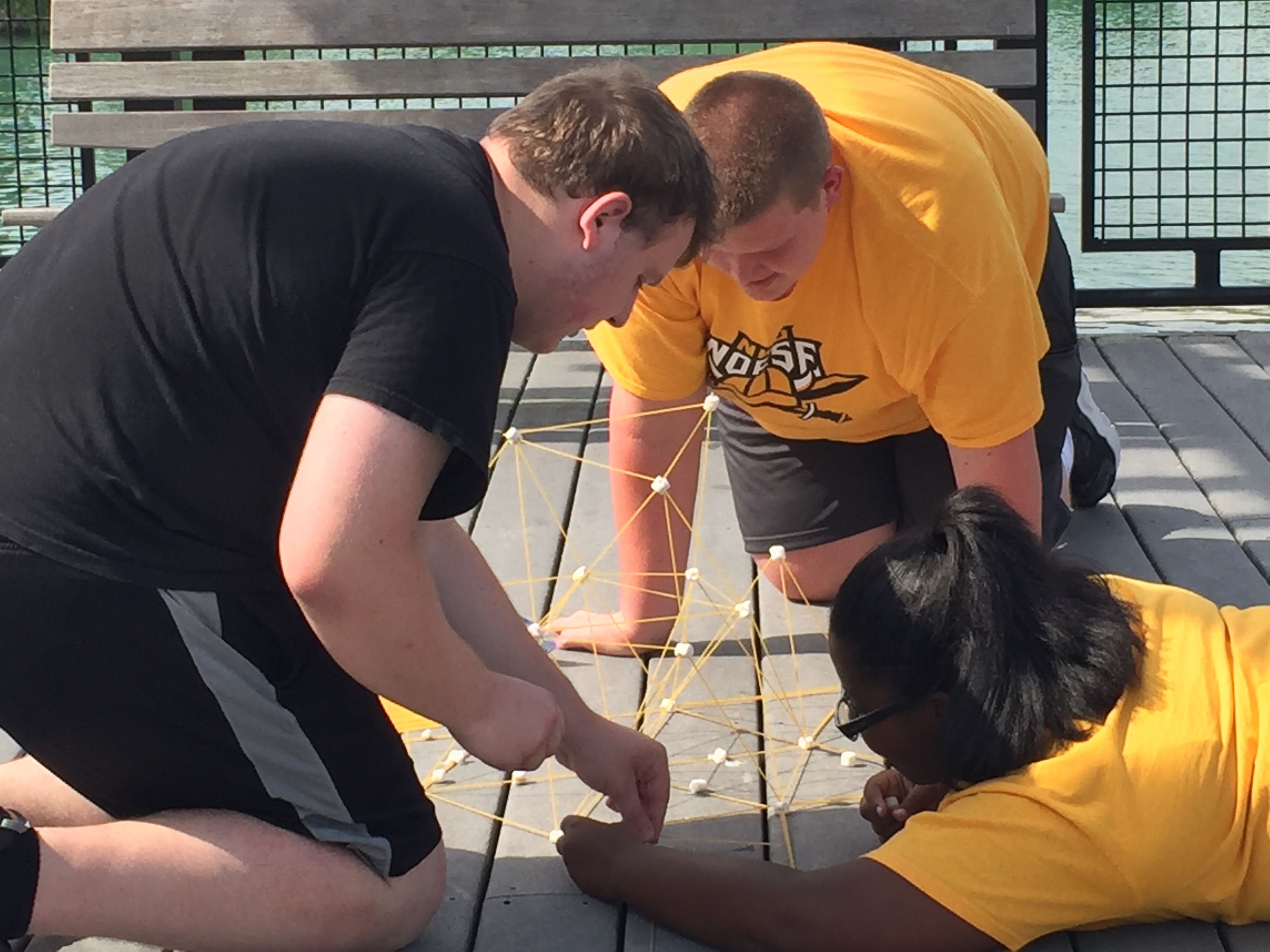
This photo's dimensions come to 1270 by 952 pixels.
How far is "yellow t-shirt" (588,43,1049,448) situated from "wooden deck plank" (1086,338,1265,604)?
0.59 meters

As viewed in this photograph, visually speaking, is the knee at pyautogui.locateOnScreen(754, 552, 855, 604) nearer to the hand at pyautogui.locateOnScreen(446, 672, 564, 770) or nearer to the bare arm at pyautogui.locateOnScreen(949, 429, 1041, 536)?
the bare arm at pyautogui.locateOnScreen(949, 429, 1041, 536)

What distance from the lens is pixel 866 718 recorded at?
182 cm

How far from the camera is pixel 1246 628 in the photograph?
6.14 feet

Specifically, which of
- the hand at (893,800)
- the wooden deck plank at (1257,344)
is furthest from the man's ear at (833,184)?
the wooden deck plank at (1257,344)

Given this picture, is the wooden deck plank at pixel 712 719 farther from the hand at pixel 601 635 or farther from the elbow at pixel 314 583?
the elbow at pixel 314 583

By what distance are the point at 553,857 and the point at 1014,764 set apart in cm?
59

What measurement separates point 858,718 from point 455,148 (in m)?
0.76

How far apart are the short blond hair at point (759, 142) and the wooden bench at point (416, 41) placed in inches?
86.8

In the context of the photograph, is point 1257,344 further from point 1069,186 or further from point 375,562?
point 375,562

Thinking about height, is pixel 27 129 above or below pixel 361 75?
below

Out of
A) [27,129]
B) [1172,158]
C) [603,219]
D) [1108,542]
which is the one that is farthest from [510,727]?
[1172,158]

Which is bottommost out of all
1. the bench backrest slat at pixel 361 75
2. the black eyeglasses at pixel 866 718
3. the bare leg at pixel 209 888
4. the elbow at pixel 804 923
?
the elbow at pixel 804 923

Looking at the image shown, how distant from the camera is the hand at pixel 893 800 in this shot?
196 cm

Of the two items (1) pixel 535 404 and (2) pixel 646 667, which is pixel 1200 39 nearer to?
(1) pixel 535 404
